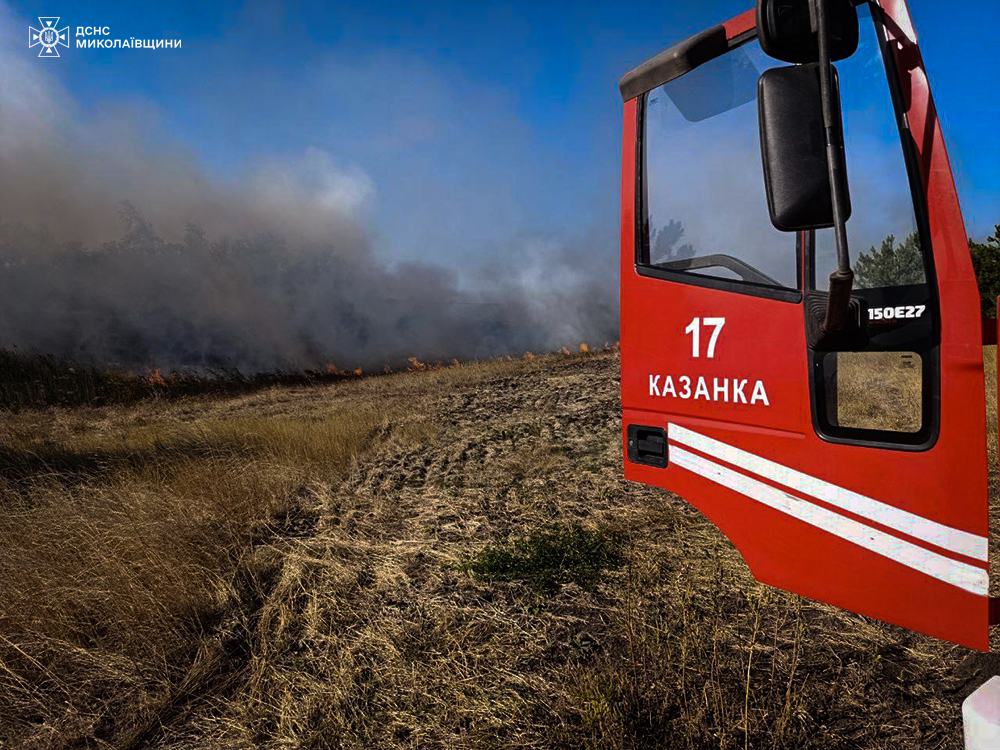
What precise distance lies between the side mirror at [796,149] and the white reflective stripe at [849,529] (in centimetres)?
86

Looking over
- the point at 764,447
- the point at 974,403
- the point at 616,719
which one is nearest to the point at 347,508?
the point at 616,719

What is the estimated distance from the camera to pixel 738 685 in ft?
7.32

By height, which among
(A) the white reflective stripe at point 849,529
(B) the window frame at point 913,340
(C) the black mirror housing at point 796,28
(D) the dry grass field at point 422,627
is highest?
(C) the black mirror housing at point 796,28

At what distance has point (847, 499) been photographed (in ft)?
5.52

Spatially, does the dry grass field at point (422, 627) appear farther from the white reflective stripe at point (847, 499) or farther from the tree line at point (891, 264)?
the white reflective stripe at point (847, 499)

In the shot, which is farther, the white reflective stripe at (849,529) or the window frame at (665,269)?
the window frame at (665,269)

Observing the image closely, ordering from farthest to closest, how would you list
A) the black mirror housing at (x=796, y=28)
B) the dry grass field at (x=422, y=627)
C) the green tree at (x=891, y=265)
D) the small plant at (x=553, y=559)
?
1. the small plant at (x=553, y=559)
2. the dry grass field at (x=422, y=627)
3. the green tree at (x=891, y=265)
4. the black mirror housing at (x=796, y=28)

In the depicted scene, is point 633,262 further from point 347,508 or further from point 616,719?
point 347,508

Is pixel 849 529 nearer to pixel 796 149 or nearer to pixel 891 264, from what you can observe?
pixel 891 264

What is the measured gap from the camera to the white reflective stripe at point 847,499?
150 centimetres

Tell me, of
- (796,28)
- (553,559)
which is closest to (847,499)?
(796,28)

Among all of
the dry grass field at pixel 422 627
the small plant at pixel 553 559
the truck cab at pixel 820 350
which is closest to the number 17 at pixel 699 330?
the truck cab at pixel 820 350

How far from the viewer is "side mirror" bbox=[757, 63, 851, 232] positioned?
4.68ft

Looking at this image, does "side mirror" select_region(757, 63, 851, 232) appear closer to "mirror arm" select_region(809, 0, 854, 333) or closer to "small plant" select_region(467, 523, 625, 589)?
"mirror arm" select_region(809, 0, 854, 333)
